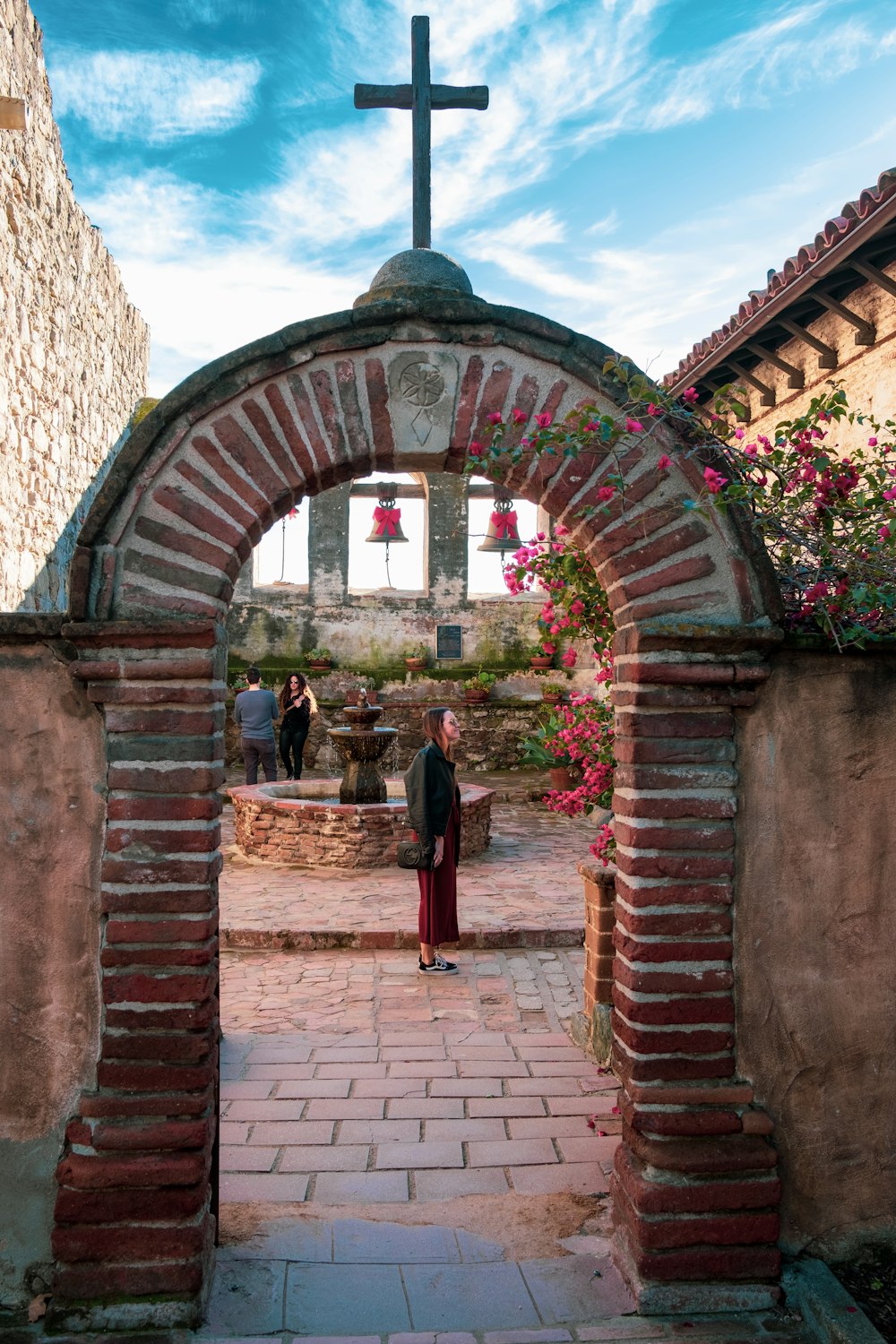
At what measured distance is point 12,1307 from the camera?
9.56 feet

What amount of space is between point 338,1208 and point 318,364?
9.40ft

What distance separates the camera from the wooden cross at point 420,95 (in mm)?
3961

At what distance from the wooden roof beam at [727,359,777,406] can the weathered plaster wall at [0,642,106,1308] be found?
7.91m

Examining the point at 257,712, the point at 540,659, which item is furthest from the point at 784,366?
the point at 540,659

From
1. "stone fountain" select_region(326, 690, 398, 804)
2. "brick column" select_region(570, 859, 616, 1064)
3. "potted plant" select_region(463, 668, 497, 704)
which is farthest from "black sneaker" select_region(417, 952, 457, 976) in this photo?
"potted plant" select_region(463, 668, 497, 704)

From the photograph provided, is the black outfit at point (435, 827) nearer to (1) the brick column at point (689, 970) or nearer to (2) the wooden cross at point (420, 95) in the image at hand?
(1) the brick column at point (689, 970)

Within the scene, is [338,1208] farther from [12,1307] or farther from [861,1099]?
[861,1099]

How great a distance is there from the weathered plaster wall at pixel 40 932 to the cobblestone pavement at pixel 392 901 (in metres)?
3.74

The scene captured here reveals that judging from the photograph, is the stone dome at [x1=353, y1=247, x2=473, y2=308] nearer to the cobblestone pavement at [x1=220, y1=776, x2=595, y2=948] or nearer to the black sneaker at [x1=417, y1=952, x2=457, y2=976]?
the black sneaker at [x1=417, y1=952, x2=457, y2=976]

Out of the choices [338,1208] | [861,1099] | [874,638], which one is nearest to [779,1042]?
[861,1099]

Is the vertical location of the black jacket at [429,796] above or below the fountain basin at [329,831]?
above

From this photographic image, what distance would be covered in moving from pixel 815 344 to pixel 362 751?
17.7ft

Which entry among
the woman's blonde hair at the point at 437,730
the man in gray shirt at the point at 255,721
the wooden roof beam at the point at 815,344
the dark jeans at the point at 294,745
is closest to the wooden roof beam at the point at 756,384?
the wooden roof beam at the point at 815,344

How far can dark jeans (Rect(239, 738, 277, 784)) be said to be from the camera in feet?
37.4
